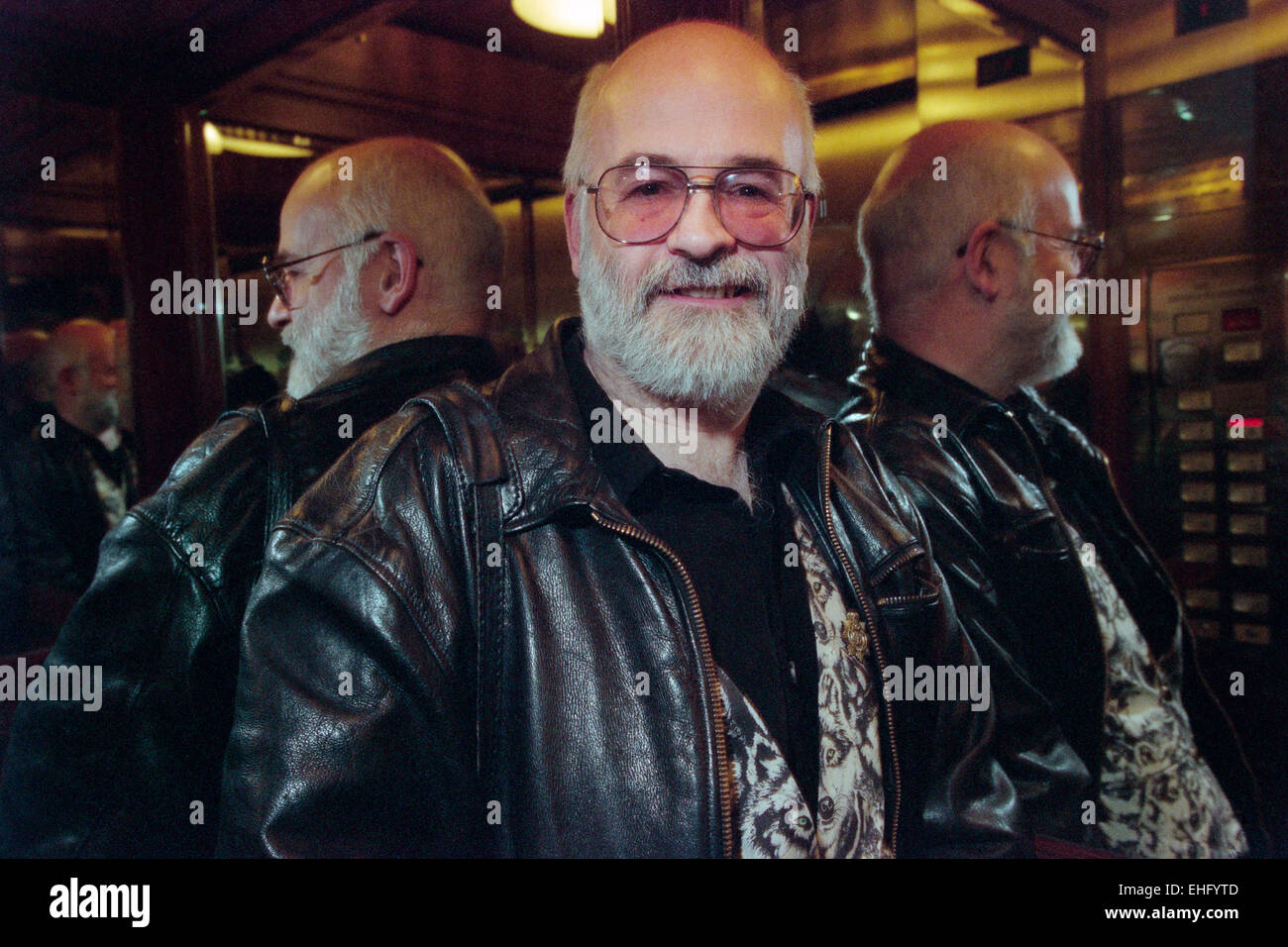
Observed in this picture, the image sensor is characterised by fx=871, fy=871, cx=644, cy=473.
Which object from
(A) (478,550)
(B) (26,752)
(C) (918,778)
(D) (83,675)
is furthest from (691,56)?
(B) (26,752)

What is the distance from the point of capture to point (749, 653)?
113 centimetres

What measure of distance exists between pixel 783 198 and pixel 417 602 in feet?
2.45

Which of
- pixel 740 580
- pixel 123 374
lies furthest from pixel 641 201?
pixel 123 374

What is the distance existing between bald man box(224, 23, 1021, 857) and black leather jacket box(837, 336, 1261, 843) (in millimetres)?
179

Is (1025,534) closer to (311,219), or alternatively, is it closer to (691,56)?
(691,56)

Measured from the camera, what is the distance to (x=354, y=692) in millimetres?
988

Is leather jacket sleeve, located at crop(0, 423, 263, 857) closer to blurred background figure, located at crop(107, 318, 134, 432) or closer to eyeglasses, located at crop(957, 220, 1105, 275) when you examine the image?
blurred background figure, located at crop(107, 318, 134, 432)

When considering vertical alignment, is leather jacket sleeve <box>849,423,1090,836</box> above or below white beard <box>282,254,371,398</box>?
below

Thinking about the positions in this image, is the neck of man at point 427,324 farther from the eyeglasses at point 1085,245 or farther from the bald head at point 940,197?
the eyeglasses at point 1085,245

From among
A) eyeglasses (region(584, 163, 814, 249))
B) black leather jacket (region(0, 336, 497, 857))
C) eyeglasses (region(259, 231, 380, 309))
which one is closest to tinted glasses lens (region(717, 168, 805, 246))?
eyeglasses (region(584, 163, 814, 249))

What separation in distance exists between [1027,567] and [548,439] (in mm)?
937

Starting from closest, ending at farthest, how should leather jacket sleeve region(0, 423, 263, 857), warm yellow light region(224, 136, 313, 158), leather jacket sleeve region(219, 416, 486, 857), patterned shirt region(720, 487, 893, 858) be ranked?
1. leather jacket sleeve region(219, 416, 486, 857)
2. patterned shirt region(720, 487, 893, 858)
3. leather jacket sleeve region(0, 423, 263, 857)
4. warm yellow light region(224, 136, 313, 158)

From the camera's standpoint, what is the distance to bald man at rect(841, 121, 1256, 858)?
1.53 meters

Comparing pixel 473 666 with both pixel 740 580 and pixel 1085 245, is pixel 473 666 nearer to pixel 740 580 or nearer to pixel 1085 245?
pixel 740 580
